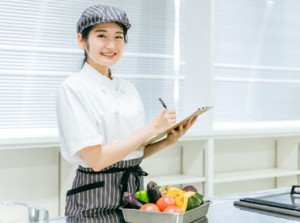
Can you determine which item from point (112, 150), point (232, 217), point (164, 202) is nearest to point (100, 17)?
point (112, 150)

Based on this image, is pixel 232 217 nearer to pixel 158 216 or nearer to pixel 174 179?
Answer: pixel 158 216

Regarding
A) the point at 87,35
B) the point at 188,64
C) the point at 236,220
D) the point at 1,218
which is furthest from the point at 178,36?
the point at 1,218

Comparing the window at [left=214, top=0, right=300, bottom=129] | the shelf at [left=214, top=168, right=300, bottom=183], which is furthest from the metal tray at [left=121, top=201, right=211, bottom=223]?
the window at [left=214, top=0, right=300, bottom=129]

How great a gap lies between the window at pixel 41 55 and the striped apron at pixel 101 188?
137 cm

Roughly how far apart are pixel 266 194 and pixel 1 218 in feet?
3.76

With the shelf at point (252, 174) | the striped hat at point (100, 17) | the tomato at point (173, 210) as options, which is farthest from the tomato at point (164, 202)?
the shelf at point (252, 174)

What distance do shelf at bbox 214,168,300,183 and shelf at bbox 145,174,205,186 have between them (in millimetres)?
197

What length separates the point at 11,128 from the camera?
3.07 m

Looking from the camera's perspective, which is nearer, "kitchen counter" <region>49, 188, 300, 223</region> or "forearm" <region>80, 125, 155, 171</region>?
"kitchen counter" <region>49, 188, 300, 223</region>

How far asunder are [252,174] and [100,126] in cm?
246

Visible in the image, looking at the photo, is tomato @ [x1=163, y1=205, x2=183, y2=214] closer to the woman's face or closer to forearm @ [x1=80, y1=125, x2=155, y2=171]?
forearm @ [x1=80, y1=125, x2=155, y2=171]

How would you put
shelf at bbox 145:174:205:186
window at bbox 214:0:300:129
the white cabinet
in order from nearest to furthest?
shelf at bbox 145:174:205:186
the white cabinet
window at bbox 214:0:300:129

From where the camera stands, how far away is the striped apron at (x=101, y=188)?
1.79 metres

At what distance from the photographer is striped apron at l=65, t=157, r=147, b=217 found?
1.79m
